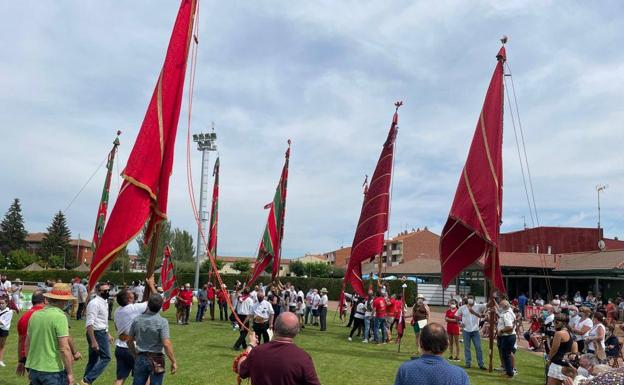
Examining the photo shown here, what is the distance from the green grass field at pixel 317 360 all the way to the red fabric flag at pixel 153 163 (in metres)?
5.03

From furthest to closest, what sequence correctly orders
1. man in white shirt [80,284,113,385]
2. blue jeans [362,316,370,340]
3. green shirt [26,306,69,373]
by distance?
blue jeans [362,316,370,340] → man in white shirt [80,284,113,385] → green shirt [26,306,69,373]

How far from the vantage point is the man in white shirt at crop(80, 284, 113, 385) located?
8469 millimetres

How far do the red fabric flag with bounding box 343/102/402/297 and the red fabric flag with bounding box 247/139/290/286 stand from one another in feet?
10.5

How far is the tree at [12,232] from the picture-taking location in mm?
83125

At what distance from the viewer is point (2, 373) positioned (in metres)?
10.4

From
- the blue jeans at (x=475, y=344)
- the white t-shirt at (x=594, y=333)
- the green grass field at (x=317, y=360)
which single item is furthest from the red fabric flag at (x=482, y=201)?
the green grass field at (x=317, y=360)

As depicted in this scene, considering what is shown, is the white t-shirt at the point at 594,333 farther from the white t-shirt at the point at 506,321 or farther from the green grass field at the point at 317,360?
the white t-shirt at the point at 506,321

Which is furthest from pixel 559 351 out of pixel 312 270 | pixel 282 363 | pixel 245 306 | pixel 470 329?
pixel 312 270

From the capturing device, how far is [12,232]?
83812 mm

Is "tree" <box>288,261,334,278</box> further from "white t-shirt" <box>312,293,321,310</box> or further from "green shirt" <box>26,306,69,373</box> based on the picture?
"green shirt" <box>26,306,69,373</box>

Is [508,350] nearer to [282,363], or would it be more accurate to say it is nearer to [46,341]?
[282,363]

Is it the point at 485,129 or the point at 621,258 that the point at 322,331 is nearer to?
the point at 485,129

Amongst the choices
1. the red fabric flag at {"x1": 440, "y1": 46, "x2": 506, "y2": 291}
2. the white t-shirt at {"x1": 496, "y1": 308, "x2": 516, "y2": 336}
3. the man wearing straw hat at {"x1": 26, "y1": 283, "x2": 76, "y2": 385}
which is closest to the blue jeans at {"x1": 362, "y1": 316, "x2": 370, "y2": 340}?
the red fabric flag at {"x1": 440, "y1": 46, "x2": 506, "y2": 291}

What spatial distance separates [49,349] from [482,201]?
9771 millimetres
